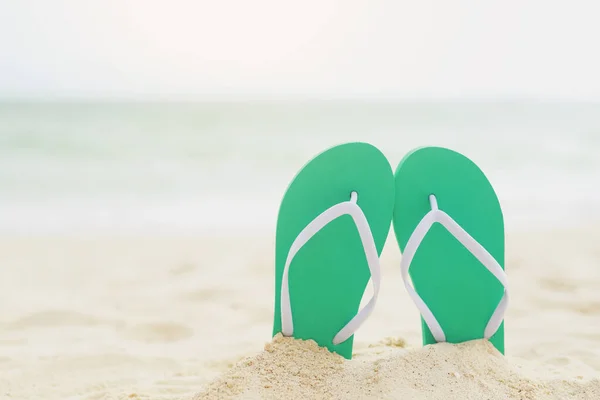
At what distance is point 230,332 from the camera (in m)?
1.31

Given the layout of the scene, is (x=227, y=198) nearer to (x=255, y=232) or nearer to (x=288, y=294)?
(x=255, y=232)

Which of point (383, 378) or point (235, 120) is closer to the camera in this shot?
point (383, 378)

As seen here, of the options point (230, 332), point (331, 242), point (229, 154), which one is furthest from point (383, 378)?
point (229, 154)

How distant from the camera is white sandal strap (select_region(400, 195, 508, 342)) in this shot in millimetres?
925

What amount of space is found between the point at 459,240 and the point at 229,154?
406cm

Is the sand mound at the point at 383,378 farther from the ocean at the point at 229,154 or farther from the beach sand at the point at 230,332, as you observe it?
the ocean at the point at 229,154

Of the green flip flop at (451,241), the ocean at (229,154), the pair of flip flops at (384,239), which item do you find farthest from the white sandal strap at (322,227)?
the ocean at (229,154)

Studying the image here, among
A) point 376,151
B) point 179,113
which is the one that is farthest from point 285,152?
point 376,151

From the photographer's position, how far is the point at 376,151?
99 cm

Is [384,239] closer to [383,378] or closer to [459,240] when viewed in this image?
[459,240]

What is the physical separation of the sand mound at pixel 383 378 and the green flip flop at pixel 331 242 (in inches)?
2.1

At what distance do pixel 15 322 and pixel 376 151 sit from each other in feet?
3.30

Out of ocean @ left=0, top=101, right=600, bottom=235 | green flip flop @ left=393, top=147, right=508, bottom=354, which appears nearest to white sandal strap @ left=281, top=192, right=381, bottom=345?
green flip flop @ left=393, top=147, right=508, bottom=354

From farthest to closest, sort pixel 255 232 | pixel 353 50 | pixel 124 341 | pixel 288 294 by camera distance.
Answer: pixel 353 50
pixel 255 232
pixel 124 341
pixel 288 294
